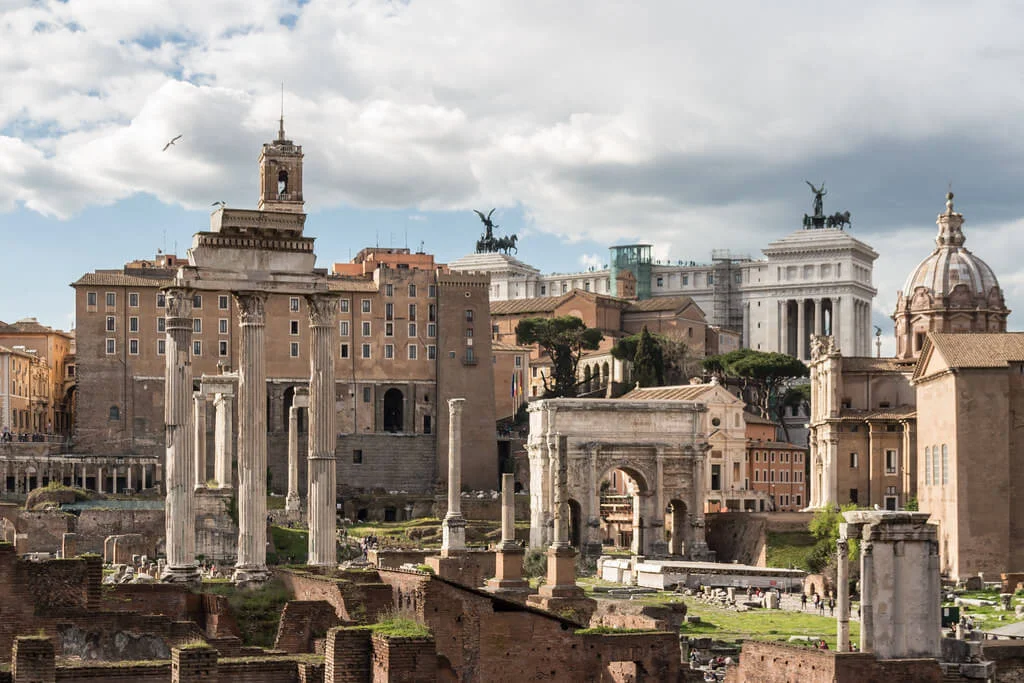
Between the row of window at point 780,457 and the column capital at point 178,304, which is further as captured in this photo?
the row of window at point 780,457

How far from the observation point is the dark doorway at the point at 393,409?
8625cm

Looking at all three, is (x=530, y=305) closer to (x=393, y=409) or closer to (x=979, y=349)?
(x=393, y=409)

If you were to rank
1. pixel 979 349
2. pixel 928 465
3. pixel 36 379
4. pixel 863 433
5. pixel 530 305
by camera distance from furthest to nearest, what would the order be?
1. pixel 530 305
2. pixel 36 379
3. pixel 863 433
4. pixel 928 465
5. pixel 979 349

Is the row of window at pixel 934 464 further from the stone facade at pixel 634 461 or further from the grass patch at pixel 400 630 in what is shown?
the grass patch at pixel 400 630

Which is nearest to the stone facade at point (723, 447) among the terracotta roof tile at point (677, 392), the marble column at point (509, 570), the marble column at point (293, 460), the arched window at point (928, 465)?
the terracotta roof tile at point (677, 392)

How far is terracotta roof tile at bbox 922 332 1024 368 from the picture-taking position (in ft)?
192

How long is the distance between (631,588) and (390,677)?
124 ft

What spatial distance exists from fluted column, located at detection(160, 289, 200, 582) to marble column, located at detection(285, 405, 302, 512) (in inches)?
1167

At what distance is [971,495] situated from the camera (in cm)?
5856

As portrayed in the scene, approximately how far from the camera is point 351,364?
8419 cm

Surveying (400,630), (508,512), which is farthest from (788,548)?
(400,630)

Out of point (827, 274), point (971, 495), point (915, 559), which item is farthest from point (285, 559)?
point (827, 274)

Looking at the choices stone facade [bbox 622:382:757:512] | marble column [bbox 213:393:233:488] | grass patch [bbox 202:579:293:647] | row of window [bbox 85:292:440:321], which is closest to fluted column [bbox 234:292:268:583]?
grass patch [bbox 202:579:293:647]

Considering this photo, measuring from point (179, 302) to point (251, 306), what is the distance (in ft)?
4.00
